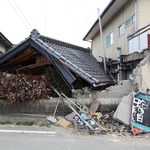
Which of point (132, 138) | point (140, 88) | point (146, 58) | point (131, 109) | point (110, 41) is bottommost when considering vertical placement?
point (132, 138)

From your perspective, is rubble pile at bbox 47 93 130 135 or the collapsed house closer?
rubble pile at bbox 47 93 130 135

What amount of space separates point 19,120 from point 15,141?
2.54 m

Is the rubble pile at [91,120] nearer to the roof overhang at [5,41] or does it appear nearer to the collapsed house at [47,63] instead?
the collapsed house at [47,63]

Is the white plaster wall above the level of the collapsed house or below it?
above

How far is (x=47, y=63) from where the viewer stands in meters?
11.2

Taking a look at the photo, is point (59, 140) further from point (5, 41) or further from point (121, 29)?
point (5, 41)

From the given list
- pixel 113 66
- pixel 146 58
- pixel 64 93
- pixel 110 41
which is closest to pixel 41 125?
pixel 64 93

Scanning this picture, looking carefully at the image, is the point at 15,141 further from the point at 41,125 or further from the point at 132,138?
the point at 132,138

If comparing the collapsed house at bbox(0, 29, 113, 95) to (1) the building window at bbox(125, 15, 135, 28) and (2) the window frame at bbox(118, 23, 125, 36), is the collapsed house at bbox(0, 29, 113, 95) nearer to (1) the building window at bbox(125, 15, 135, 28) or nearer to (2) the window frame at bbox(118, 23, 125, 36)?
(1) the building window at bbox(125, 15, 135, 28)

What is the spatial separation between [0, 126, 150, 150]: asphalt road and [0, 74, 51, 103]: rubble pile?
4.35 ft

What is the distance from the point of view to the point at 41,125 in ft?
29.4

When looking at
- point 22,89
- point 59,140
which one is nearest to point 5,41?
point 22,89

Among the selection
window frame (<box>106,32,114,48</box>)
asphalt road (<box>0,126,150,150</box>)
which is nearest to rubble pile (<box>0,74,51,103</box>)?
asphalt road (<box>0,126,150,150</box>)

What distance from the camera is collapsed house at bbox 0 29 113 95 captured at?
380 inches
